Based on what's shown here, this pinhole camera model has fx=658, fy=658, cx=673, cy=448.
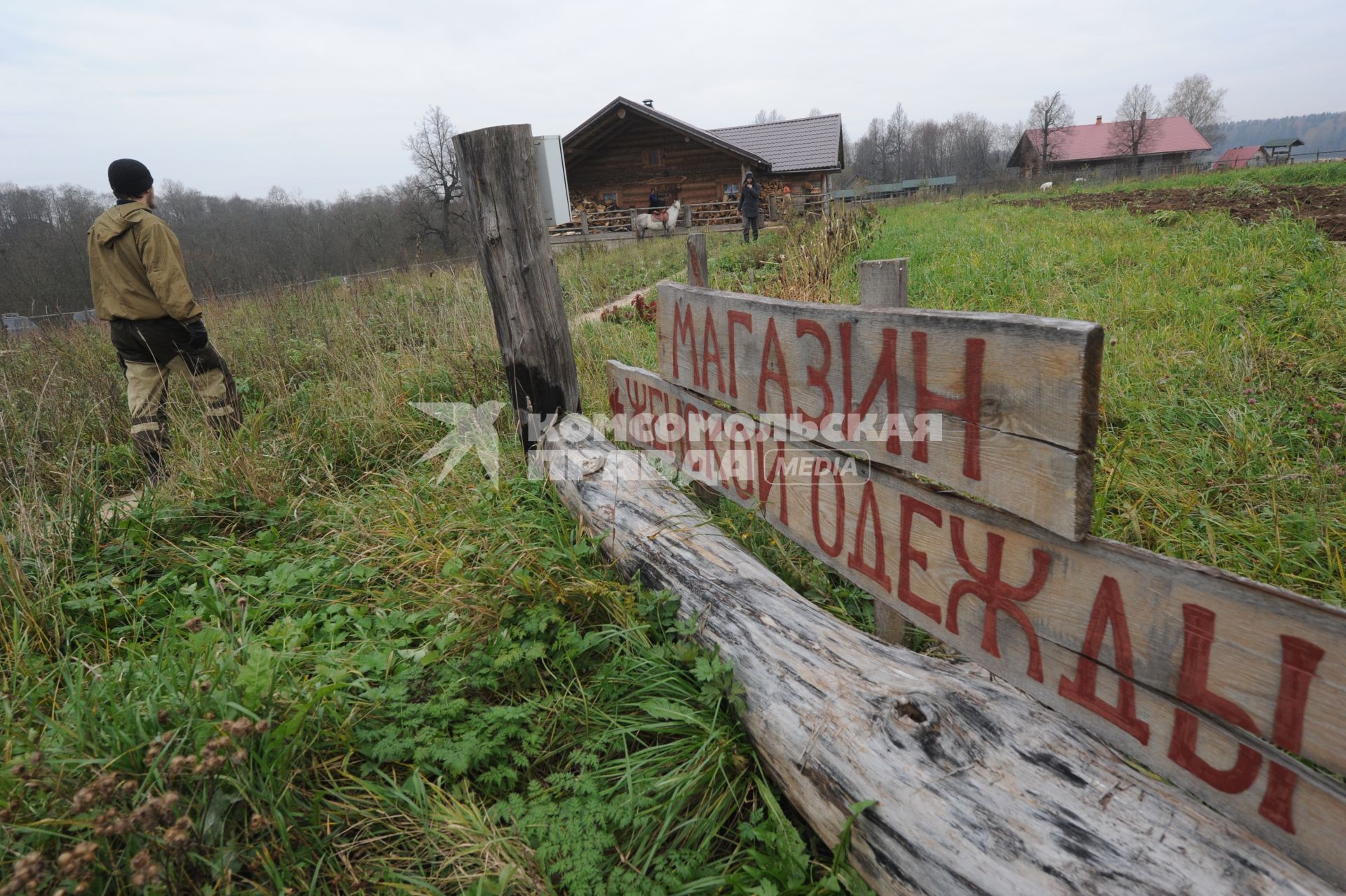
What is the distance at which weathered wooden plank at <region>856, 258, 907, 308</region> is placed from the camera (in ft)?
5.78

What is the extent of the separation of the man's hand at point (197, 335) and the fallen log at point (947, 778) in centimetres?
408

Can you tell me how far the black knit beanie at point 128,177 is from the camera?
13.3 ft

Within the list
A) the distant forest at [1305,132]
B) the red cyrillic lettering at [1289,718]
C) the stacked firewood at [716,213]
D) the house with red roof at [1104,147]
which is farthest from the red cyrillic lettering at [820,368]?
the distant forest at [1305,132]

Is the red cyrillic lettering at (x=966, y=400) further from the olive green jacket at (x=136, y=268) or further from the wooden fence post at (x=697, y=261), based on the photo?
the olive green jacket at (x=136, y=268)

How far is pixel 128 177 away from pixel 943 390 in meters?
5.04

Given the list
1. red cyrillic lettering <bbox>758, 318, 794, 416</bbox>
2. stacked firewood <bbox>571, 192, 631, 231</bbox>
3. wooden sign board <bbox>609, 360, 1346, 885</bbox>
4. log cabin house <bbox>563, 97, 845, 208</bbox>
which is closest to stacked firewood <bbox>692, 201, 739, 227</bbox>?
log cabin house <bbox>563, 97, 845, 208</bbox>

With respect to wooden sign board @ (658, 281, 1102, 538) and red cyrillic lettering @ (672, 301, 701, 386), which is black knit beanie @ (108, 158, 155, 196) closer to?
red cyrillic lettering @ (672, 301, 701, 386)

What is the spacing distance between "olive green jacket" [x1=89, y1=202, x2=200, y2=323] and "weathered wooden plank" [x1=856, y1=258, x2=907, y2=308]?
4.37 m

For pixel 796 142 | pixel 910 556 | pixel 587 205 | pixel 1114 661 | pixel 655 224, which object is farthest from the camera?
pixel 796 142

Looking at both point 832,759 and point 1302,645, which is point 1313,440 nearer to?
point 1302,645

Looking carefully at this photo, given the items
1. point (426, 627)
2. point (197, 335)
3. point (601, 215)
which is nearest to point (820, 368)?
point (426, 627)

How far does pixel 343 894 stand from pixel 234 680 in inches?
23.3

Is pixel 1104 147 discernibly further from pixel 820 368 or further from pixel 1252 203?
pixel 820 368

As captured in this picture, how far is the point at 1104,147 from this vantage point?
5291 centimetres
